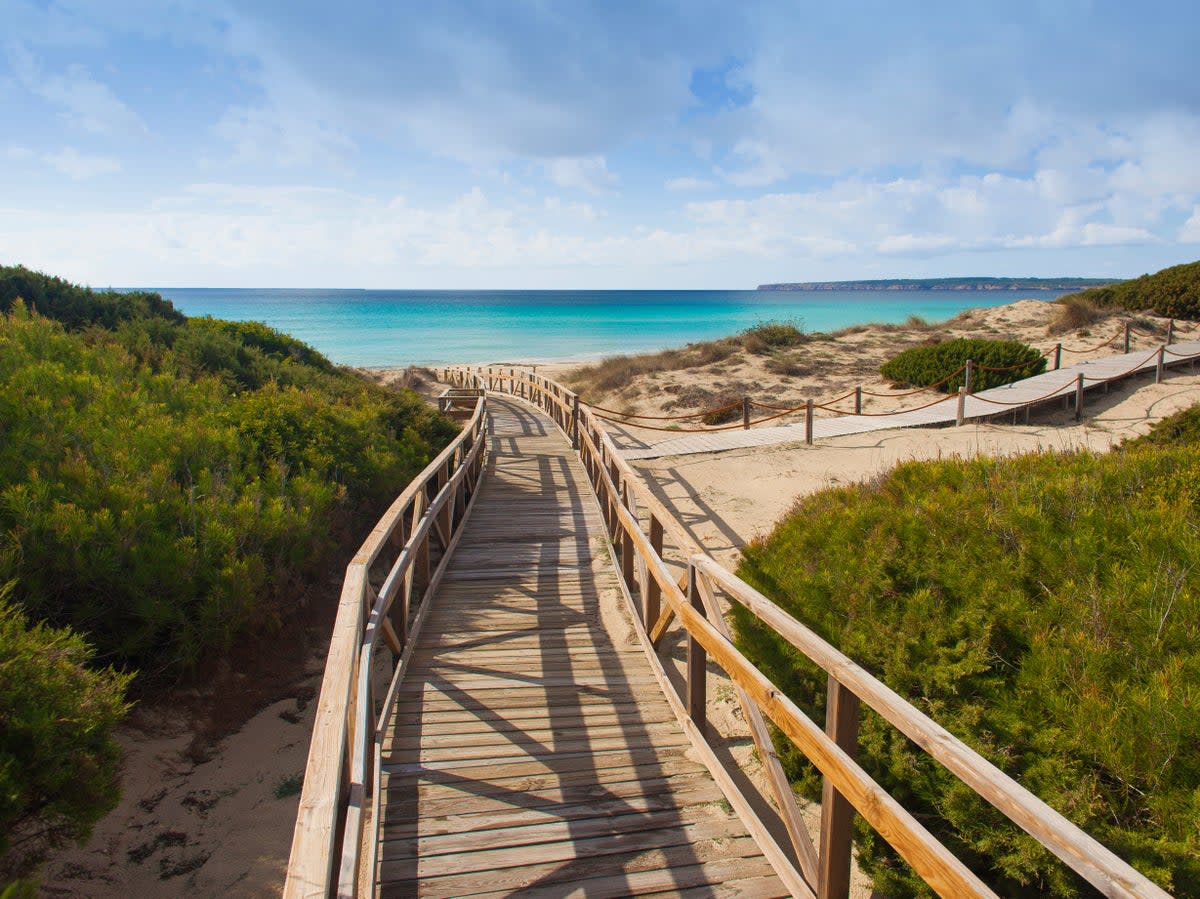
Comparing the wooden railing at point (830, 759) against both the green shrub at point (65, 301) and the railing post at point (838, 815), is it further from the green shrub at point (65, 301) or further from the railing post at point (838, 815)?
the green shrub at point (65, 301)

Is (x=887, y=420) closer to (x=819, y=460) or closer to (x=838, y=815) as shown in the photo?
(x=819, y=460)

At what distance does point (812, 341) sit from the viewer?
27297mm

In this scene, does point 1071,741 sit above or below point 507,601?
above

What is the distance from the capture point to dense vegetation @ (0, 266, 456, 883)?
13.3 feet

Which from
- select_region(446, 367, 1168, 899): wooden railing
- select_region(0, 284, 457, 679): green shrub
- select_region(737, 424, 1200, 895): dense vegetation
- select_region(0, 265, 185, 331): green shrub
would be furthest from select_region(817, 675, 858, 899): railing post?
select_region(0, 265, 185, 331): green shrub

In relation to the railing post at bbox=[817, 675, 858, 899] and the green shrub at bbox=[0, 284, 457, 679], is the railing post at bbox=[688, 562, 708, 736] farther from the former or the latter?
the green shrub at bbox=[0, 284, 457, 679]

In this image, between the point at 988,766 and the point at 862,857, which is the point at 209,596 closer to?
the point at 862,857

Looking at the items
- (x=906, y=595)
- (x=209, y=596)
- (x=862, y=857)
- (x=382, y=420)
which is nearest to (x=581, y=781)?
(x=862, y=857)

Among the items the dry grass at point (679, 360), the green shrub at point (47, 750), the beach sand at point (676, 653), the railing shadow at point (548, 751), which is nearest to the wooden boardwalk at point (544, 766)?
the railing shadow at point (548, 751)

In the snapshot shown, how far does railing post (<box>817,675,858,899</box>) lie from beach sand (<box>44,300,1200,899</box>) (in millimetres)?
783

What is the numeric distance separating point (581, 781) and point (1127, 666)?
2.35 meters

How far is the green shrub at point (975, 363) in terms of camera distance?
16.2m

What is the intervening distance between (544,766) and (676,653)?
1.98 metres

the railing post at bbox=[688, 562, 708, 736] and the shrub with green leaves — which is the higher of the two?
the shrub with green leaves
